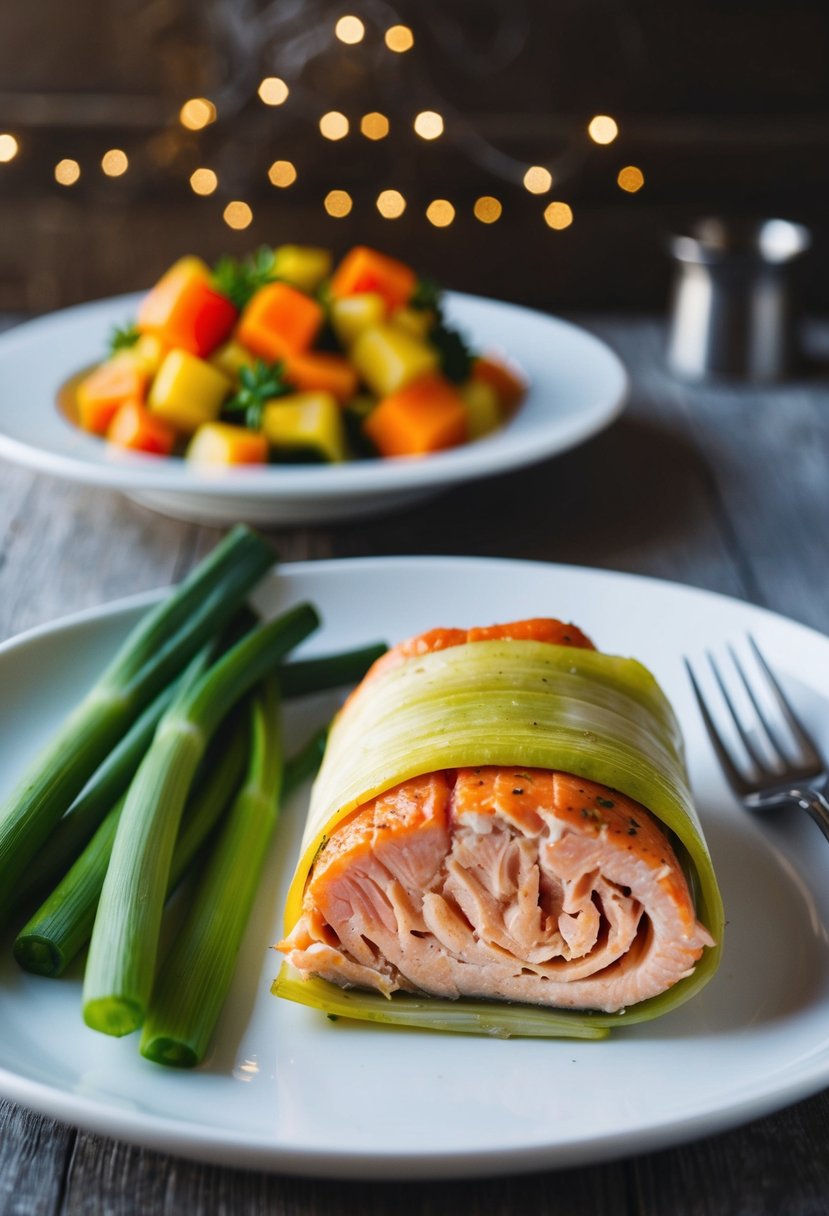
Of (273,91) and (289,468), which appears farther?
(273,91)

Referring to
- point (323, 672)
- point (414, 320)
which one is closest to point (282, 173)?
point (414, 320)

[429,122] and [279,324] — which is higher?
[429,122]

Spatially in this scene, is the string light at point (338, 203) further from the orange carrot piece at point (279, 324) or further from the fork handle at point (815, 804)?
the fork handle at point (815, 804)

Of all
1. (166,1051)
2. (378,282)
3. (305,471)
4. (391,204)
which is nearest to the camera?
(166,1051)

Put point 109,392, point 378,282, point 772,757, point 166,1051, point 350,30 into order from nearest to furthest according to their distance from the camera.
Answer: point 166,1051 < point 772,757 < point 109,392 < point 378,282 < point 350,30

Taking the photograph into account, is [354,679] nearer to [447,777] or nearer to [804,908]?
[447,777]

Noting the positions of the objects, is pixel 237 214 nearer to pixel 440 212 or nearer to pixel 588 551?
pixel 440 212

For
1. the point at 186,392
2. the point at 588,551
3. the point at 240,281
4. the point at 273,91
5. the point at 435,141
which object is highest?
the point at 273,91
